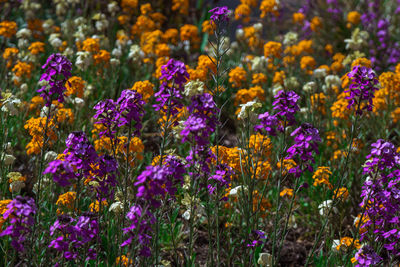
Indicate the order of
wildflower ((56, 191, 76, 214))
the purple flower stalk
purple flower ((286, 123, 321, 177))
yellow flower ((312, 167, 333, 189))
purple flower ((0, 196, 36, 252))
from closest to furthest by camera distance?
1. purple flower ((0, 196, 36, 252))
2. purple flower ((286, 123, 321, 177))
3. the purple flower stalk
4. wildflower ((56, 191, 76, 214))
5. yellow flower ((312, 167, 333, 189))

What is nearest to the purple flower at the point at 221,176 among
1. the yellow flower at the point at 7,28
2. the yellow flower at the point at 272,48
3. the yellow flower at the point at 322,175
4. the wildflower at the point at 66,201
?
the wildflower at the point at 66,201

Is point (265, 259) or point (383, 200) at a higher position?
point (383, 200)

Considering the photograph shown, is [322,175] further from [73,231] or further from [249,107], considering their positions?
[73,231]

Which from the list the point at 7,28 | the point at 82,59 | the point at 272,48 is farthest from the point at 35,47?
the point at 272,48

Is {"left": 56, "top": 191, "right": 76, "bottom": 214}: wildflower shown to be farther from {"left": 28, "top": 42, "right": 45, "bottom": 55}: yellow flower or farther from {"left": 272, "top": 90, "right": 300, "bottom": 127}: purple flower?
{"left": 28, "top": 42, "right": 45, "bottom": 55}: yellow flower

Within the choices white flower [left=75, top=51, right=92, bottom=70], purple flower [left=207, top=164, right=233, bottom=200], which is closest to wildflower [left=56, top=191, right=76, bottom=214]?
purple flower [left=207, top=164, right=233, bottom=200]

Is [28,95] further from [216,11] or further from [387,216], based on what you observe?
[387,216]

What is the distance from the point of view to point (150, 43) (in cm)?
547

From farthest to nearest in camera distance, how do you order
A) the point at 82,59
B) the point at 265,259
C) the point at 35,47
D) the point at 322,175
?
the point at 35,47 < the point at 82,59 < the point at 322,175 < the point at 265,259

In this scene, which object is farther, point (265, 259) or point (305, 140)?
point (265, 259)

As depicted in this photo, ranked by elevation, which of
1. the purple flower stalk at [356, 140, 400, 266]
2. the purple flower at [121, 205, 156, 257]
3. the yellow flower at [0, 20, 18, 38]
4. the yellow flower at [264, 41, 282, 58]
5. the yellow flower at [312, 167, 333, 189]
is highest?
the yellow flower at [264, 41, 282, 58]

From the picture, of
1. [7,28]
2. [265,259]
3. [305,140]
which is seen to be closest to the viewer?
[305,140]

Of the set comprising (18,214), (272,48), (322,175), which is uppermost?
(272,48)

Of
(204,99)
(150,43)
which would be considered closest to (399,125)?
(150,43)
